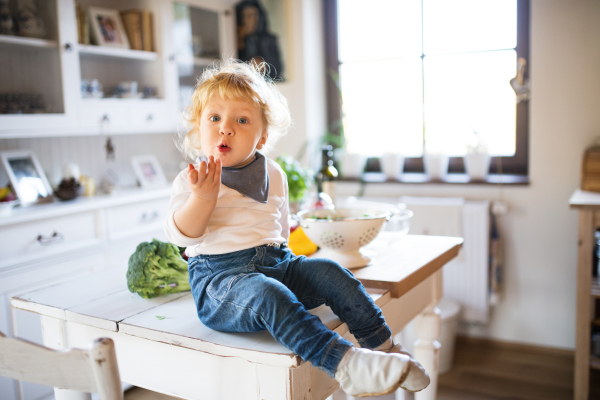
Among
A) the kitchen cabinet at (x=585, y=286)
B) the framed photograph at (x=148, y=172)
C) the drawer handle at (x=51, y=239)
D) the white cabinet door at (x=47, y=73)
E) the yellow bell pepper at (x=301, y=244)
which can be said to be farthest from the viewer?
the framed photograph at (x=148, y=172)

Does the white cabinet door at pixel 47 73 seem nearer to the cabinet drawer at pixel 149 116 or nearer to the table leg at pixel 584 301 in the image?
the cabinet drawer at pixel 149 116

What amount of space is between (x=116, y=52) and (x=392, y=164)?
1.55 meters

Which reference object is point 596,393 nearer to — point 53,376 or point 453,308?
point 453,308

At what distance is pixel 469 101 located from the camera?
2822mm

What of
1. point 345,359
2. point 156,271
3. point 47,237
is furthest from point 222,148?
point 47,237

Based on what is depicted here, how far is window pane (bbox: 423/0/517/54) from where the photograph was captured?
2699mm

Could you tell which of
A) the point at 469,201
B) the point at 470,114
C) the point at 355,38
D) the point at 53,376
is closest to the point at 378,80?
the point at 355,38

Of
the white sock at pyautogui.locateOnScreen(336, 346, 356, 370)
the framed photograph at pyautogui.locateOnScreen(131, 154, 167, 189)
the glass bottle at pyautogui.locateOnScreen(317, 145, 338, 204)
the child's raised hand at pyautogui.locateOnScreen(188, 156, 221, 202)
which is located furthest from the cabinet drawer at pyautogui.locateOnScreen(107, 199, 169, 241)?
the white sock at pyautogui.locateOnScreen(336, 346, 356, 370)

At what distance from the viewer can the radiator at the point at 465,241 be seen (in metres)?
2.62

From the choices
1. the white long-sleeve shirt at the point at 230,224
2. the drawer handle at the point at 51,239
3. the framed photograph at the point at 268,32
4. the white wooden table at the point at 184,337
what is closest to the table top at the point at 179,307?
the white wooden table at the point at 184,337

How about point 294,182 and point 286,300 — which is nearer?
point 286,300

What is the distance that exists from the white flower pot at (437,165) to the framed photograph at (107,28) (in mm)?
1687

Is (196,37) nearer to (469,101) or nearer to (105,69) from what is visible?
(105,69)

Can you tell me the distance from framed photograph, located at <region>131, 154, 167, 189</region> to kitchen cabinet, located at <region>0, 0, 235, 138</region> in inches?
8.1
